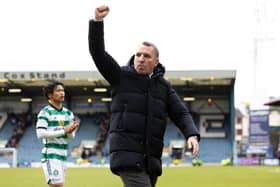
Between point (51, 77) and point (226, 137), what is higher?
point (51, 77)

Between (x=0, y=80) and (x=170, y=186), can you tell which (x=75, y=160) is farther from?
(x=170, y=186)

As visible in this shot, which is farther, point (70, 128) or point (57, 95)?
point (57, 95)

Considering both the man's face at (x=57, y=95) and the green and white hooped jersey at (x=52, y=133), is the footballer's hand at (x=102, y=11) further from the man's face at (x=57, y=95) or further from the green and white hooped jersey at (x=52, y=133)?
the man's face at (x=57, y=95)

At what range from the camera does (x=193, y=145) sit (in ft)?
16.4

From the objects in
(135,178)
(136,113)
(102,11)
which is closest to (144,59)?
(136,113)

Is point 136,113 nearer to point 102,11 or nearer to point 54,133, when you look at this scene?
point 102,11

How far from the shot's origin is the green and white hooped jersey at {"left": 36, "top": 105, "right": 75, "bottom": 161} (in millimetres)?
7570

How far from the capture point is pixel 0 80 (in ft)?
143

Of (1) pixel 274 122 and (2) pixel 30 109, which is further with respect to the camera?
(1) pixel 274 122

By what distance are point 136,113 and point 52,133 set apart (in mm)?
2846

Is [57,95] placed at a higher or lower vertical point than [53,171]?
higher

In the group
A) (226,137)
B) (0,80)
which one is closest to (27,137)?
(0,80)

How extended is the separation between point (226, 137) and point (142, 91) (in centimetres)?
4477

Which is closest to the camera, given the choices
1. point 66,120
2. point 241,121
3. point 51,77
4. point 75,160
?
point 66,120
